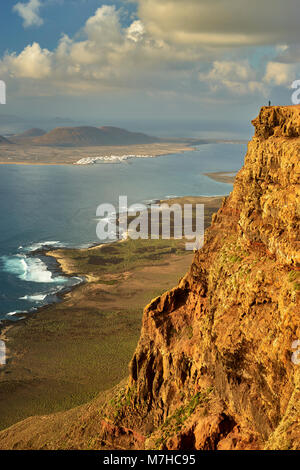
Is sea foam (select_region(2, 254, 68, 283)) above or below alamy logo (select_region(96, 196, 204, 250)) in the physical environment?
below

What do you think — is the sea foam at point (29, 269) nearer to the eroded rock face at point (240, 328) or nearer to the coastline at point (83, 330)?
the coastline at point (83, 330)

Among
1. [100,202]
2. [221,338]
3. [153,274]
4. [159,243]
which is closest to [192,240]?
[159,243]

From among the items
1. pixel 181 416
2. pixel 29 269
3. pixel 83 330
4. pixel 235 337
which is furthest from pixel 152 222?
pixel 235 337

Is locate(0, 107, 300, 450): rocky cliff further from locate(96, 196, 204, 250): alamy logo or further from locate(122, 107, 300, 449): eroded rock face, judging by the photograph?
locate(96, 196, 204, 250): alamy logo

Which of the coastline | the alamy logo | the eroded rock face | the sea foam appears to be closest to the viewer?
the eroded rock face

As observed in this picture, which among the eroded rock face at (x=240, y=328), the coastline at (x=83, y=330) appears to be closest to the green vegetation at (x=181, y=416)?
the eroded rock face at (x=240, y=328)

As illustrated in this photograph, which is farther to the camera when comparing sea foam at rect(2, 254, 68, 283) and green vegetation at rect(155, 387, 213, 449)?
sea foam at rect(2, 254, 68, 283)

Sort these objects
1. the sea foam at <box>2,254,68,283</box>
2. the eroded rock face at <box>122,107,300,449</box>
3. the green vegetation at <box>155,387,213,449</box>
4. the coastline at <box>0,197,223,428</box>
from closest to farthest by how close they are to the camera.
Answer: the eroded rock face at <box>122,107,300,449</box>
the green vegetation at <box>155,387,213,449</box>
the coastline at <box>0,197,223,428</box>
the sea foam at <box>2,254,68,283</box>

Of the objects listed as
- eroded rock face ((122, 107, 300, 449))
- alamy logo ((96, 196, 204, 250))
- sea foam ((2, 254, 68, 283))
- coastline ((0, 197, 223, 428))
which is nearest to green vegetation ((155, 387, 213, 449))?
eroded rock face ((122, 107, 300, 449))
